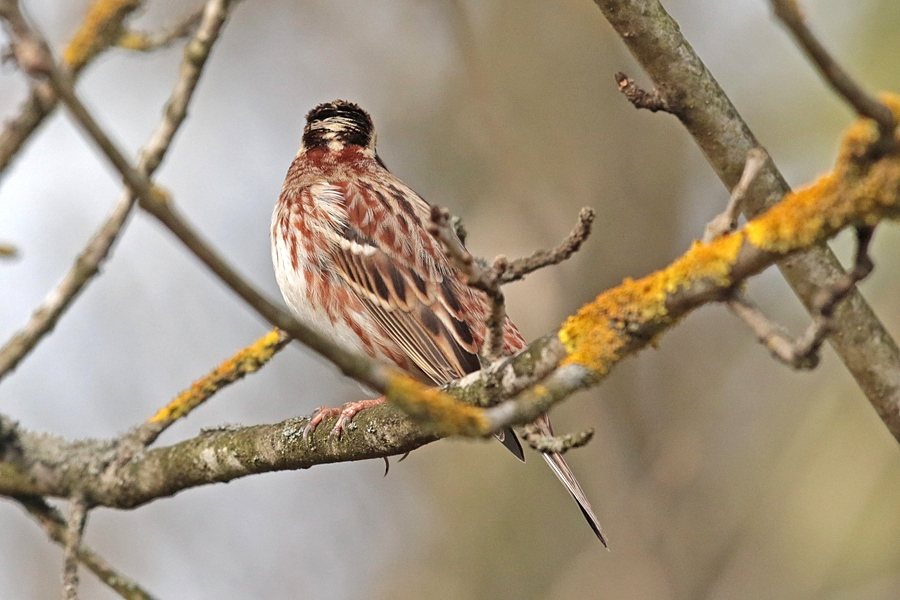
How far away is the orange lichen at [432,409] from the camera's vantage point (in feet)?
7.54

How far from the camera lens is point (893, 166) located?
6.63 feet

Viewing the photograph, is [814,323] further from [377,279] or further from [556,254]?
[377,279]

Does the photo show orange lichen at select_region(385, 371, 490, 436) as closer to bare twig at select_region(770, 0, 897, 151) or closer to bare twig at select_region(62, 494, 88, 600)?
bare twig at select_region(770, 0, 897, 151)

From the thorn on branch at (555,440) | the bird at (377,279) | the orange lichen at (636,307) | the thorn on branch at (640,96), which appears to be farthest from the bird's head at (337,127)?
the orange lichen at (636,307)

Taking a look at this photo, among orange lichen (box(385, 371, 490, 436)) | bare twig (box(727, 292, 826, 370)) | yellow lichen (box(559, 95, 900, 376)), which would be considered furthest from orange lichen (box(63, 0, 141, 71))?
bare twig (box(727, 292, 826, 370))

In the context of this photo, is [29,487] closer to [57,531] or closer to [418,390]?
[57,531]

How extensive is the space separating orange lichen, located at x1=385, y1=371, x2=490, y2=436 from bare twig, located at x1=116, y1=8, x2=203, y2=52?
5.83 ft

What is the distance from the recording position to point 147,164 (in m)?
2.94

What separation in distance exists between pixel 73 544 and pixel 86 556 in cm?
6

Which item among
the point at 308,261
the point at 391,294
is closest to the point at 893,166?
the point at 391,294

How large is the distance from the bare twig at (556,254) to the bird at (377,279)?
2.25 metres

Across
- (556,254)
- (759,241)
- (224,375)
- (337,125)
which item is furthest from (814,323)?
(337,125)

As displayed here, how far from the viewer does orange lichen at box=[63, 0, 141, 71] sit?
3.15 m

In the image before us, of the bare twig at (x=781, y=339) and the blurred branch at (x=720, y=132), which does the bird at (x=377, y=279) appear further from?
the bare twig at (x=781, y=339)
